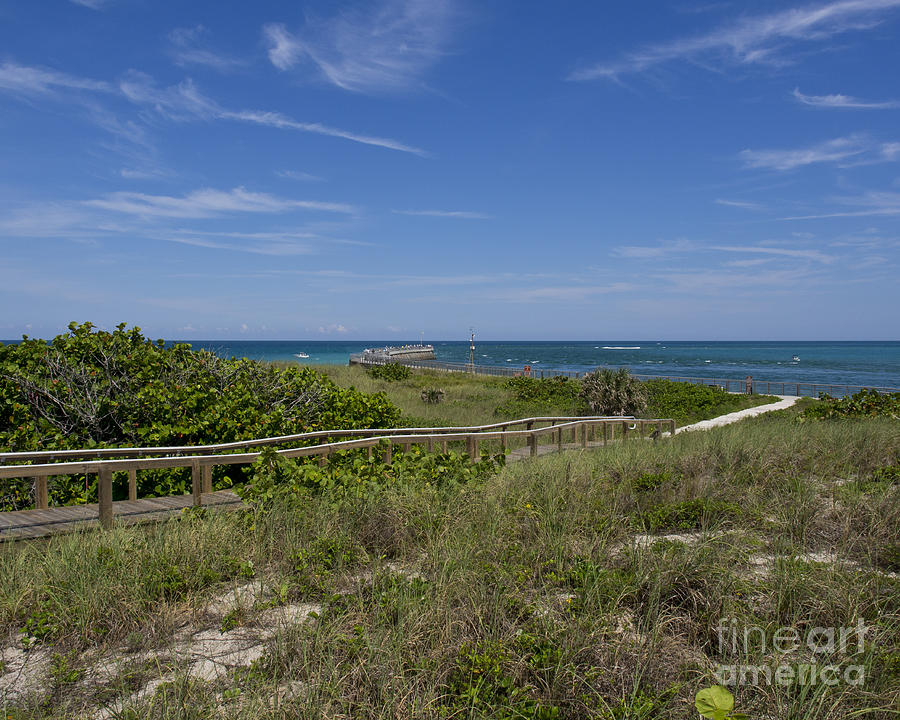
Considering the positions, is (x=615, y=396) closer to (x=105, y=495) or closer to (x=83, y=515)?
(x=83, y=515)

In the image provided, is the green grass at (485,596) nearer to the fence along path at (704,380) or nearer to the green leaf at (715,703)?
the green leaf at (715,703)

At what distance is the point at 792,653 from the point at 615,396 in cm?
2144

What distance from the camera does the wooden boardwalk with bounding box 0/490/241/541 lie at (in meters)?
5.87

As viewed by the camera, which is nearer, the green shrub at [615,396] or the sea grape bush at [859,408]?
the sea grape bush at [859,408]

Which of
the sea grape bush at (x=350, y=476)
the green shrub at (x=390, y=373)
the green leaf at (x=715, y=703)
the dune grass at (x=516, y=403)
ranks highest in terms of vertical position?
the sea grape bush at (x=350, y=476)

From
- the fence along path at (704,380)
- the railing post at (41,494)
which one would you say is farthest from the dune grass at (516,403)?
the railing post at (41,494)

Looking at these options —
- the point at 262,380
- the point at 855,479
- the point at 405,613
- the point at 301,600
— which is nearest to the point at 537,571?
the point at 405,613

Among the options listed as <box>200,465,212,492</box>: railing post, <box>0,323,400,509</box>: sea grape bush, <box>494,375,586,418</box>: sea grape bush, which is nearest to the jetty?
<box>494,375,586,418</box>: sea grape bush

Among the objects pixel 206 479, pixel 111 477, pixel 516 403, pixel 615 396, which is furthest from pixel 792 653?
pixel 516 403

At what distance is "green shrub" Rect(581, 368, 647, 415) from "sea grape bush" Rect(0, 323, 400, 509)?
15.7m

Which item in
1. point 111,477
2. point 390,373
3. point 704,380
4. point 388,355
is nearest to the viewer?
point 111,477

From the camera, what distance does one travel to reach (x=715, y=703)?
2656 mm

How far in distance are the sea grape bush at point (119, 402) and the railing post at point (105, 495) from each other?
3.01 meters

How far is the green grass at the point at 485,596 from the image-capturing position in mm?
3121
